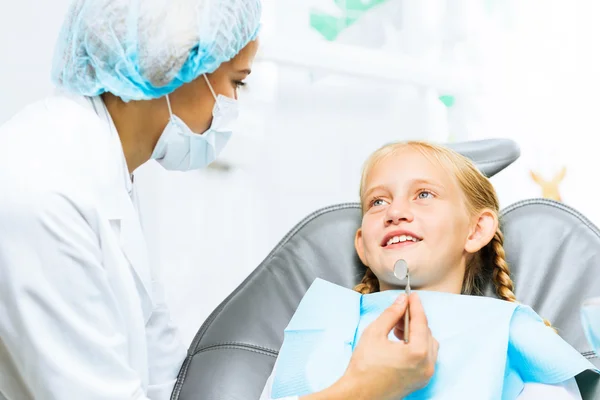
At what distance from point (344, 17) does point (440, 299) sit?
1.42m

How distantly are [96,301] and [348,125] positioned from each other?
152cm

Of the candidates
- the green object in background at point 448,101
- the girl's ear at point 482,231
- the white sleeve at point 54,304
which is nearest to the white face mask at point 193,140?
the white sleeve at point 54,304

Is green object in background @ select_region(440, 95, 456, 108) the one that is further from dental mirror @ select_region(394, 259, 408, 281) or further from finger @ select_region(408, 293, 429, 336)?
finger @ select_region(408, 293, 429, 336)

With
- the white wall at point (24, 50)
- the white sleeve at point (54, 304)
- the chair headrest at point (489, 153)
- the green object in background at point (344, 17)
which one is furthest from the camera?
the green object in background at point (344, 17)

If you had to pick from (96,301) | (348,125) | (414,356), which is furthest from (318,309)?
(348,125)

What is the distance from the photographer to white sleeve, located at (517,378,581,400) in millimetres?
1252

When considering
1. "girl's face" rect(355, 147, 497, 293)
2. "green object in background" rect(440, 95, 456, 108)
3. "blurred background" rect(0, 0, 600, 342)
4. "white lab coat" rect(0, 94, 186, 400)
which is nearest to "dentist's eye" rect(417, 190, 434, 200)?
"girl's face" rect(355, 147, 497, 293)

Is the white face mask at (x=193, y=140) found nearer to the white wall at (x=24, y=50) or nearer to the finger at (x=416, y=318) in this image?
the finger at (x=416, y=318)

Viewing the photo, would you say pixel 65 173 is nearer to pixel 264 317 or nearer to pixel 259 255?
pixel 264 317

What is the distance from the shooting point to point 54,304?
109 cm

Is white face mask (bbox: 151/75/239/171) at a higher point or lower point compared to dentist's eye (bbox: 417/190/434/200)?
higher

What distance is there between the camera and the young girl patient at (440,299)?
4.17 ft

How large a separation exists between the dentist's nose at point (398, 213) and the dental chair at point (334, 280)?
220 millimetres

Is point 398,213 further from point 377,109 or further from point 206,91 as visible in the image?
point 377,109
